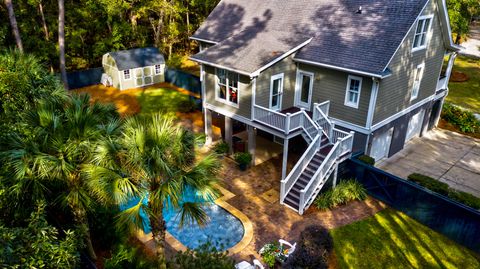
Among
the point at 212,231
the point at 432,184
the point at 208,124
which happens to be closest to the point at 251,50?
the point at 208,124

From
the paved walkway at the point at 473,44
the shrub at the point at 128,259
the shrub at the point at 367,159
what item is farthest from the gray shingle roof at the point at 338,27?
the paved walkway at the point at 473,44

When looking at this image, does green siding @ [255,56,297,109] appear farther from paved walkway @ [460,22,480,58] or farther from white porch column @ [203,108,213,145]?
paved walkway @ [460,22,480,58]

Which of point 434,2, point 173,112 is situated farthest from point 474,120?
point 173,112

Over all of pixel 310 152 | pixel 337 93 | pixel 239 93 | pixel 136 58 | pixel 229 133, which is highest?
pixel 337 93

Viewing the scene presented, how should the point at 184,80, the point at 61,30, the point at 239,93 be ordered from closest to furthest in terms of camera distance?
1. the point at 239,93
2. the point at 61,30
3. the point at 184,80

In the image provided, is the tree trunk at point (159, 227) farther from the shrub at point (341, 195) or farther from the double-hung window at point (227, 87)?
the double-hung window at point (227, 87)

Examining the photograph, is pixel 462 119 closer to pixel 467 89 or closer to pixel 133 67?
pixel 467 89
